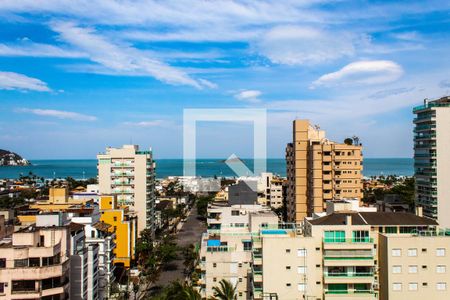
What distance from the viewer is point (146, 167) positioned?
49219 mm

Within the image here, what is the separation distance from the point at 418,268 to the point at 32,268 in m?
16.6

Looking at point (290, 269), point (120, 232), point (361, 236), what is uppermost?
point (361, 236)

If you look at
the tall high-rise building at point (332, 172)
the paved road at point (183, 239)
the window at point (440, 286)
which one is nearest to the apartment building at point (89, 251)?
the paved road at point (183, 239)

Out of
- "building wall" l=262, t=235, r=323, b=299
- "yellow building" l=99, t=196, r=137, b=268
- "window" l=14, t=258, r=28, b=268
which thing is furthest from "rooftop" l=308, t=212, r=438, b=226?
"yellow building" l=99, t=196, r=137, b=268

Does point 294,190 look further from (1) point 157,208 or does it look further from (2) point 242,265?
(1) point 157,208

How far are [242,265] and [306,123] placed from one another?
23.9m

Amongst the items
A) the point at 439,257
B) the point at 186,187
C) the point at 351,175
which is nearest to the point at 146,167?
the point at 351,175

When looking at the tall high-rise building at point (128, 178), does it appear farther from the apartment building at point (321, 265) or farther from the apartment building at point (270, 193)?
the apartment building at point (321, 265)

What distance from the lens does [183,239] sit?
179 ft

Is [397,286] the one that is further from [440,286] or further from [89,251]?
[89,251]

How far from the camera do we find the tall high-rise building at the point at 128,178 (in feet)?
161

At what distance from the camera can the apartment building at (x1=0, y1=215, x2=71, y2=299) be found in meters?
18.2

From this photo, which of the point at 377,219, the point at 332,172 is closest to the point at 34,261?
the point at 377,219

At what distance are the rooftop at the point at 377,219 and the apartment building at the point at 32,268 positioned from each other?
11.9m
